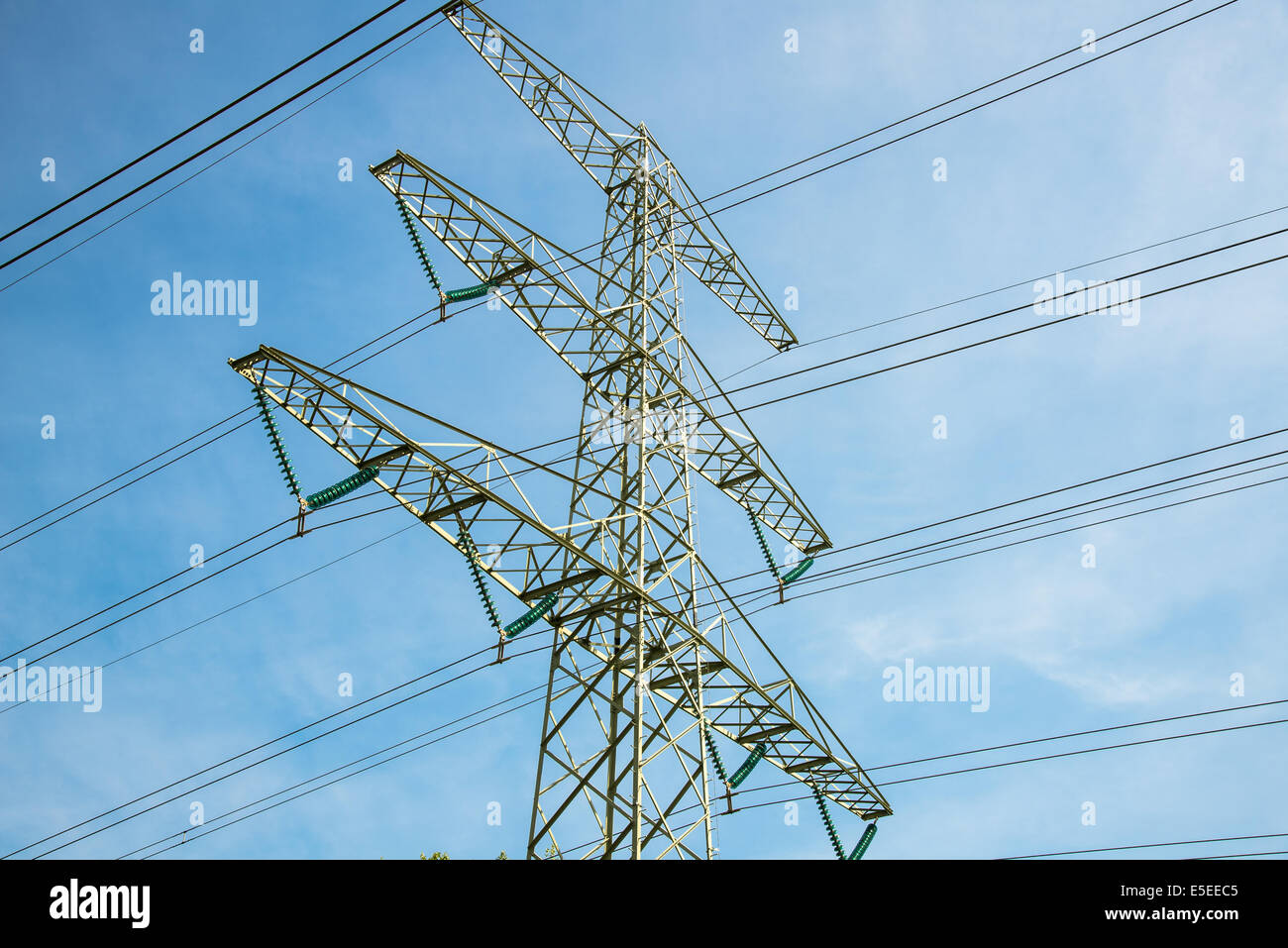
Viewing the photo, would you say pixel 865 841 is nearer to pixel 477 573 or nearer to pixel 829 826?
pixel 829 826

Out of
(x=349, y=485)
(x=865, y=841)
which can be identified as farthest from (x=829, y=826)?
(x=349, y=485)

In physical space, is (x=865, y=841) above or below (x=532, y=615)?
below

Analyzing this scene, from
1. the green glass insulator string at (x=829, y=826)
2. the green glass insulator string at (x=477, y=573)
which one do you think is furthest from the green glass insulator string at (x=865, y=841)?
the green glass insulator string at (x=477, y=573)

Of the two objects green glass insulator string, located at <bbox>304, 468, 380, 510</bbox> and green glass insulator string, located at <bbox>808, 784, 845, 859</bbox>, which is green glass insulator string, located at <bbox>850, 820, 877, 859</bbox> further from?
green glass insulator string, located at <bbox>304, 468, 380, 510</bbox>

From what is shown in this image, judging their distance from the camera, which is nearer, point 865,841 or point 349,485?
point 349,485

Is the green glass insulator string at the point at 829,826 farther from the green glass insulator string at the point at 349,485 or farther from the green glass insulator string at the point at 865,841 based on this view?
the green glass insulator string at the point at 349,485

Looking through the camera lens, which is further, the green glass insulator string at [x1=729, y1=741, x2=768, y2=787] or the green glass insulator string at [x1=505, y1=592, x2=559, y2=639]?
the green glass insulator string at [x1=729, y1=741, x2=768, y2=787]

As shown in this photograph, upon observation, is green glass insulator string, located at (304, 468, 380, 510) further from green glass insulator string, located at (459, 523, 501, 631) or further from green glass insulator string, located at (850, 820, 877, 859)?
green glass insulator string, located at (850, 820, 877, 859)

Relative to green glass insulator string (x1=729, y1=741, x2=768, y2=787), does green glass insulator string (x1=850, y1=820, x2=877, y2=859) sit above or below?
below

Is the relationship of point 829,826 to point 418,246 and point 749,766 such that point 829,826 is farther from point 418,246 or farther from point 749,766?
point 418,246

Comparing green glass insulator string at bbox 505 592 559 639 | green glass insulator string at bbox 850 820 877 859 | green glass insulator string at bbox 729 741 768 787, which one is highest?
green glass insulator string at bbox 505 592 559 639

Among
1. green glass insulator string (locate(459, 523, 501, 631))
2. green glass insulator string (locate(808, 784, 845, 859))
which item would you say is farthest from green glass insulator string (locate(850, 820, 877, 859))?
green glass insulator string (locate(459, 523, 501, 631))
